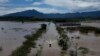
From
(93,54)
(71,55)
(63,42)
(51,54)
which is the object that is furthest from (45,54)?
(63,42)

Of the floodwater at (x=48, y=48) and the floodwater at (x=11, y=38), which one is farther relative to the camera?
the floodwater at (x=11, y=38)

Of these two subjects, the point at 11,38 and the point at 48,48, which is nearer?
the point at 48,48

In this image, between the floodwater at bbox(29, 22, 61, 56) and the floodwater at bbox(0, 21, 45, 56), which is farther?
the floodwater at bbox(0, 21, 45, 56)

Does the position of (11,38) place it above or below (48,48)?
below

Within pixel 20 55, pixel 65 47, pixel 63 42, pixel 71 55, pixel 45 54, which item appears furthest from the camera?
pixel 63 42

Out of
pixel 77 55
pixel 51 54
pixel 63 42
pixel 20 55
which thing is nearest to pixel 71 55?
pixel 77 55

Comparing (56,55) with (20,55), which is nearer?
(20,55)

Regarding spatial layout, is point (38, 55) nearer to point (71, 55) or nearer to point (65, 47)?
point (71, 55)

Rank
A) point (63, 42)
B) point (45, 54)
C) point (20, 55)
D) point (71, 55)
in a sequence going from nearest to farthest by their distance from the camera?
point (20, 55) < point (71, 55) < point (45, 54) < point (63, 42)

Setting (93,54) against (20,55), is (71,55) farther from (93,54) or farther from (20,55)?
(20,55)
